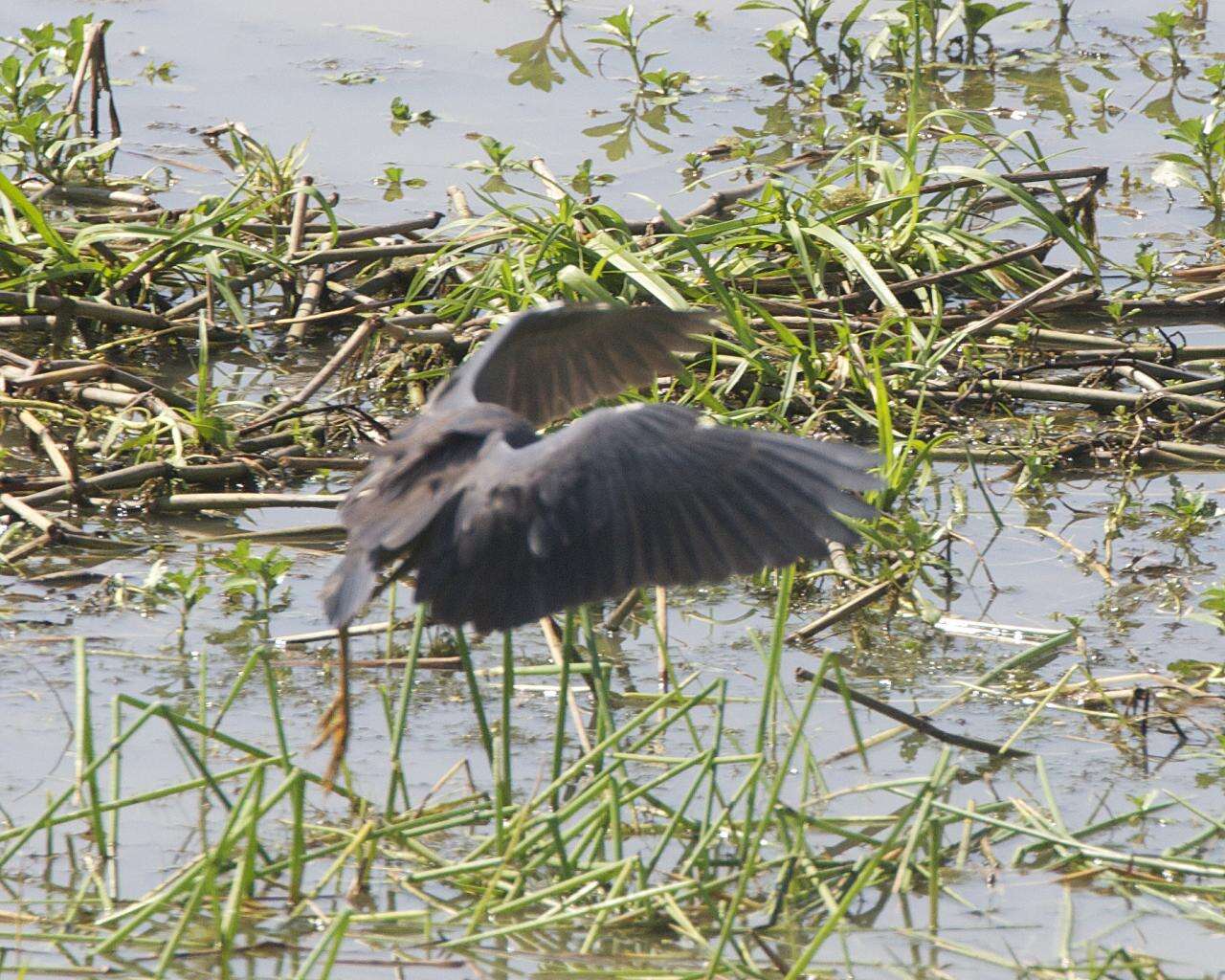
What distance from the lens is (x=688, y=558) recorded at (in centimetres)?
265

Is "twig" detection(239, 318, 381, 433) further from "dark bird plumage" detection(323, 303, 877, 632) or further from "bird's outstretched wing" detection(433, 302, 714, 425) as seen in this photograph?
"dark bird plumage" detection(323, 303, 877, 632)

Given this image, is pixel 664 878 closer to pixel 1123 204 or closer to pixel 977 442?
pixel 977 442

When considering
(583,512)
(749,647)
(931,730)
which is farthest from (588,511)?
(749,647)

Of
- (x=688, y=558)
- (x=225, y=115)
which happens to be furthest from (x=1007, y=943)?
(x=225, y=115)

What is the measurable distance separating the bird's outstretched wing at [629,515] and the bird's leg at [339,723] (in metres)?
0.27

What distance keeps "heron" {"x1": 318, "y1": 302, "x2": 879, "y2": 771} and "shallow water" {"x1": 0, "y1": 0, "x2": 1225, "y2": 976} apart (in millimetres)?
402

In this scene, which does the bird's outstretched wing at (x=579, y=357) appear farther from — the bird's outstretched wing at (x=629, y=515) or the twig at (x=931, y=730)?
the twig at (x=931, y=730)

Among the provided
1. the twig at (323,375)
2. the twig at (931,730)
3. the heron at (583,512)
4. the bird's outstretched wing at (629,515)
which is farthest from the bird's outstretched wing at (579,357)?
the twig at (323,375)

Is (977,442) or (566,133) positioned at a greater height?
(566,133)

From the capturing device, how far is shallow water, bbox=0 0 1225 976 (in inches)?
107

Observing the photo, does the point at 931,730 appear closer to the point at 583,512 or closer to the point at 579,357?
the point at 583,512

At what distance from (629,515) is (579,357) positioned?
86 cm

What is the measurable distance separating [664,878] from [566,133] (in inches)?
159

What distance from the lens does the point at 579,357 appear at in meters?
3.49
